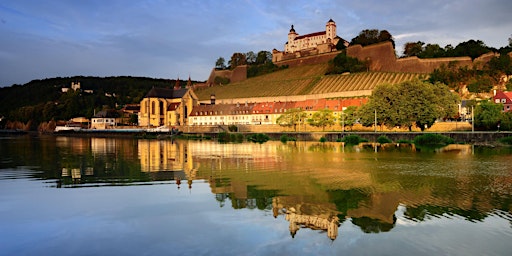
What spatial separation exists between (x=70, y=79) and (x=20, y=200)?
621ft

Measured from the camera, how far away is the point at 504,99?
5672 centimetres

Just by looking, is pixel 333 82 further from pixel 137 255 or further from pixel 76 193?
pixel 137 255

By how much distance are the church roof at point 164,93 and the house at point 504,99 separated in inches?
2917

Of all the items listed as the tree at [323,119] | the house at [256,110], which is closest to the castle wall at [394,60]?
the house at [256,110]

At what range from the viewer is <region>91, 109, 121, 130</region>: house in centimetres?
11750

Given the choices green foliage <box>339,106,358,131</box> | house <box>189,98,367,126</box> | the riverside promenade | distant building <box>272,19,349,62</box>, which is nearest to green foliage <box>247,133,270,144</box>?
the riverside promenade

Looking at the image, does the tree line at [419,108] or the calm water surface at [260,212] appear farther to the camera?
the tree line at [419,108]

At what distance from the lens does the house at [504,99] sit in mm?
55981

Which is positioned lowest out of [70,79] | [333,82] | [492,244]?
[492,244]

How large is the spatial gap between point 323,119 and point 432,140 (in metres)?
21.1

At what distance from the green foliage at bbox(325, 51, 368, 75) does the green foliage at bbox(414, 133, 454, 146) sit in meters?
50.2

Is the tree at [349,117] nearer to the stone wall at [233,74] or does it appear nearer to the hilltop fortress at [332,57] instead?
the hilltop fortress at [332,57]

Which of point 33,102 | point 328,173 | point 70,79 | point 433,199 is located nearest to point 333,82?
point 328,173

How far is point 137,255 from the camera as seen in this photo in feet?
30.4
